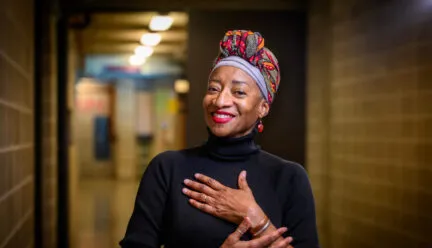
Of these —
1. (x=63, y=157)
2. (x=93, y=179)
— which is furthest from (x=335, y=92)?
(x=93, y=179)

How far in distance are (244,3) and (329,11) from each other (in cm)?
66

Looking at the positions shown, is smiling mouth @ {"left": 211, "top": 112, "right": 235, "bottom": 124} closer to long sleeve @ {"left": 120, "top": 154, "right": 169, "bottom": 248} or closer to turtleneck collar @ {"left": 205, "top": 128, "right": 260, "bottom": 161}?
turtleneck collar @ {"left": 205, "top": 128, "right": 260, "bottom": 161}

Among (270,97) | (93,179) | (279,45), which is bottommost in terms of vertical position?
(93,179)

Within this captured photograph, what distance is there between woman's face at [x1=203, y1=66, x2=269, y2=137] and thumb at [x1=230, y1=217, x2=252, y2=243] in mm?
234

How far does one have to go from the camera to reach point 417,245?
359 centimetres

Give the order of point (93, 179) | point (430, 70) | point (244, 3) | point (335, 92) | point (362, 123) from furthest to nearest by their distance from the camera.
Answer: point (93, 179), point (244, 3), point (335, 92), point (362, 123), point (430, 70)

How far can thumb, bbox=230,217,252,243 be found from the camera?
1.64 meters

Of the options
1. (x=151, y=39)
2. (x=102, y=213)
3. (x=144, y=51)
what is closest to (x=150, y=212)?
(x=102, y=213)

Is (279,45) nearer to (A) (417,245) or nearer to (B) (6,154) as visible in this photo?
(A) (417,245)

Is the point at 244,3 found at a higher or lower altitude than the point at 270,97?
higher

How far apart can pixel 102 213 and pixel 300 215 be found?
23.7ft

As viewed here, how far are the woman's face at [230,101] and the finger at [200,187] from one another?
142mm

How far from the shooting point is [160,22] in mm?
7613

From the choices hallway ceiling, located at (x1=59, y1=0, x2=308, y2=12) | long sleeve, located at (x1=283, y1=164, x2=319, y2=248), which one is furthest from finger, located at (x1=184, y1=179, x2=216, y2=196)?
hallway ceiling, located at (x1=59, y1=0, x2=308, y2=12)
